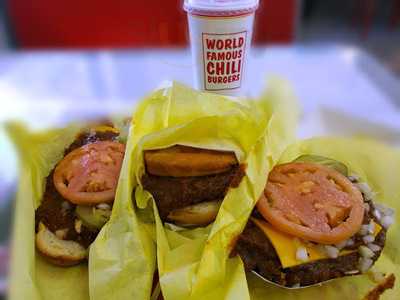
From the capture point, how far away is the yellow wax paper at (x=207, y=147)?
71 cm

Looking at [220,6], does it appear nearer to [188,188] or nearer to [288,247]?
[188,188]

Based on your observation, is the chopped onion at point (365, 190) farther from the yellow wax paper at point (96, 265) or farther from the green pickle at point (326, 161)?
the yellow wax paper at point (96, 265)

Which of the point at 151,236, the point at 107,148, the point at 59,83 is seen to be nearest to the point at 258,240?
the point at 151,236

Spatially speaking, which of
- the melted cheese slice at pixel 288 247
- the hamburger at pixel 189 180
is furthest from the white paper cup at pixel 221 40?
the melted cheese slice at pixel 288 247

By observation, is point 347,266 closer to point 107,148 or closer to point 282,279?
point 282,279

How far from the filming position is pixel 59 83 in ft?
4.97

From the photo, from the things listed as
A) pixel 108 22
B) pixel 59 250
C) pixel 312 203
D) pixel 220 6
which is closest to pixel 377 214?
pixel 312 203

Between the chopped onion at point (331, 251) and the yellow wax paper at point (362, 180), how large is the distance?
0.07m

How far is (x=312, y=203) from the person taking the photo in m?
0.78

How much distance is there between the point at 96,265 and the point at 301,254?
34 centimetres

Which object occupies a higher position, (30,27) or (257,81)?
(257,81)

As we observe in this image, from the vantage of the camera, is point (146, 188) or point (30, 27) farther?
point (30, 27)

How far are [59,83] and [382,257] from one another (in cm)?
116

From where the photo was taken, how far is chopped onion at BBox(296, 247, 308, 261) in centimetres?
73
